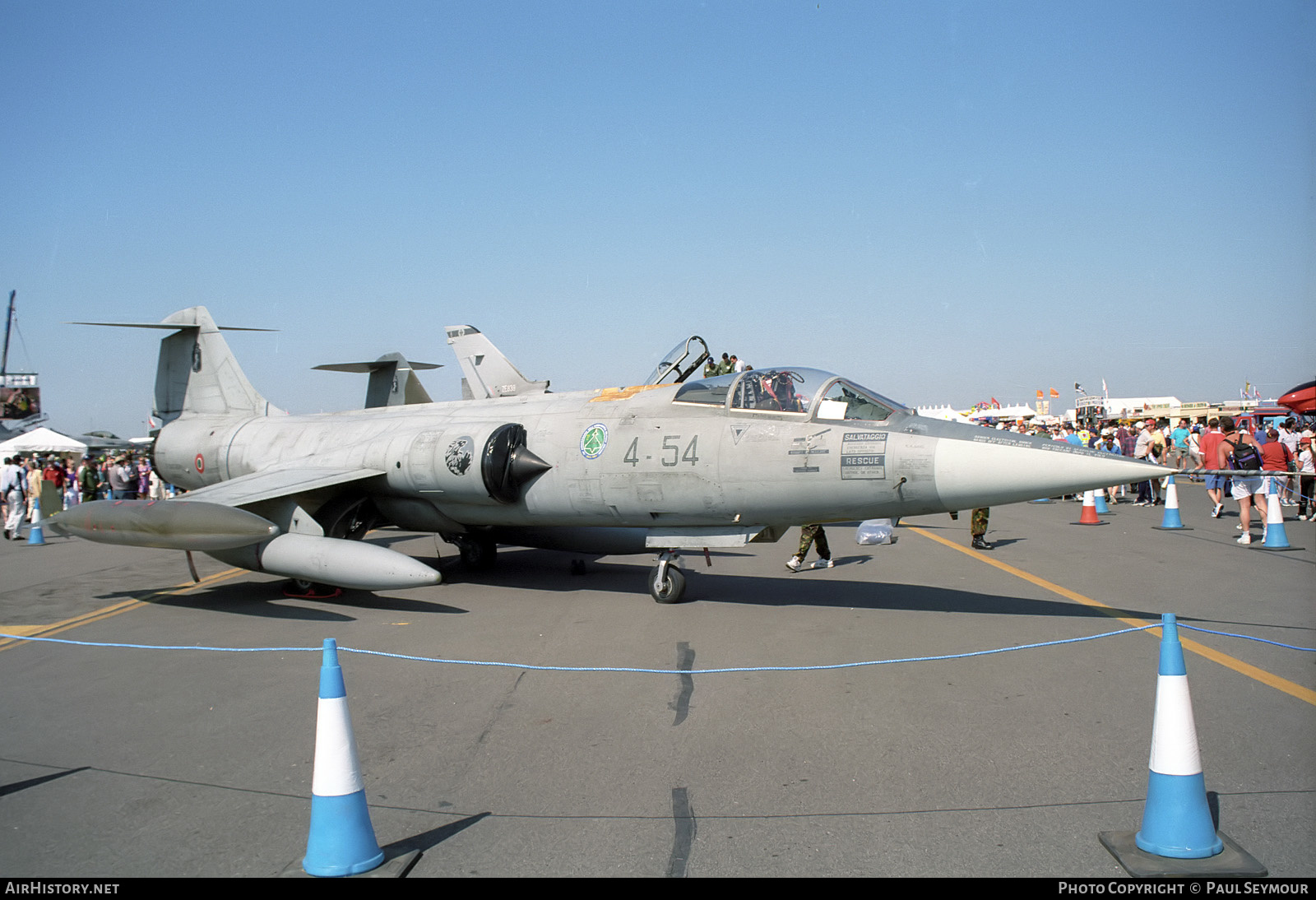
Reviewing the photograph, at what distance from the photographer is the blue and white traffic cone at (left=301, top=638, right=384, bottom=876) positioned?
320 cm

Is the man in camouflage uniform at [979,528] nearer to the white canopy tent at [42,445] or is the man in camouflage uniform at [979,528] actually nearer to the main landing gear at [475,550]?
the main landing gear at [475,550]

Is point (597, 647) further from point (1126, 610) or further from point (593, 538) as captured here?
point (1126, 610)

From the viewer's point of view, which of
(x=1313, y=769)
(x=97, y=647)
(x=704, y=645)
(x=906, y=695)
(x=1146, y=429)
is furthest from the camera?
(x=1146, y=429)

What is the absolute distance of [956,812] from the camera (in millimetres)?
3676

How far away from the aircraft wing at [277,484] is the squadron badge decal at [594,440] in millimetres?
2752

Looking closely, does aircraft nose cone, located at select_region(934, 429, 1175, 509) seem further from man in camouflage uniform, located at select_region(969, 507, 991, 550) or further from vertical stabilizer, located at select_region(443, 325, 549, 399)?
vertical stabilizer, located at select_region(443, 325, 549, 399)

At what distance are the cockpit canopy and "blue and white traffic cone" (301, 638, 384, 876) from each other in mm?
5282

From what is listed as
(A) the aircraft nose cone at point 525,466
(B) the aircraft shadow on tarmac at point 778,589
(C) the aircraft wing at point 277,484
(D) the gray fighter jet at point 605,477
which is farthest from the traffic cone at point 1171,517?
(C) the aircraft wing at point 277,484

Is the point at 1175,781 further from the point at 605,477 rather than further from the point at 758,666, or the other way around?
the point at 605,477

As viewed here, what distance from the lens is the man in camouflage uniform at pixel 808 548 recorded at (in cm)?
1090

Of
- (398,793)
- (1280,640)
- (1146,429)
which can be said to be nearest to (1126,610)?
(1280,640)

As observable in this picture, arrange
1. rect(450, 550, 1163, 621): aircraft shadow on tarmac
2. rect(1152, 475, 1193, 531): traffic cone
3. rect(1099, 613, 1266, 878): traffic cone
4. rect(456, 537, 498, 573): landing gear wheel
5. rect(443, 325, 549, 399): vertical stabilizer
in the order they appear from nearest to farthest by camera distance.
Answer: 1. rect(1099, 613, 1266, 878): traffic cone
2. rect(450, 550, 1163, 621): aircraft shadow on tarmac
3. rect(456, 537, 498, 573): landing gear wheel
4. rect(1152, 475, 1193, 531): traffic cone
5. rect(443, 325, 549, 399): vertical stabilizer

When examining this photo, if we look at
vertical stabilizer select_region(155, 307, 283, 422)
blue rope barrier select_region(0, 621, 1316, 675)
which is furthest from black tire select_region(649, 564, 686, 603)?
vertical stabilizer select_region(155, 307, 283, 422)

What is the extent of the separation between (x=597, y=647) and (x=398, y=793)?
9.79ft
